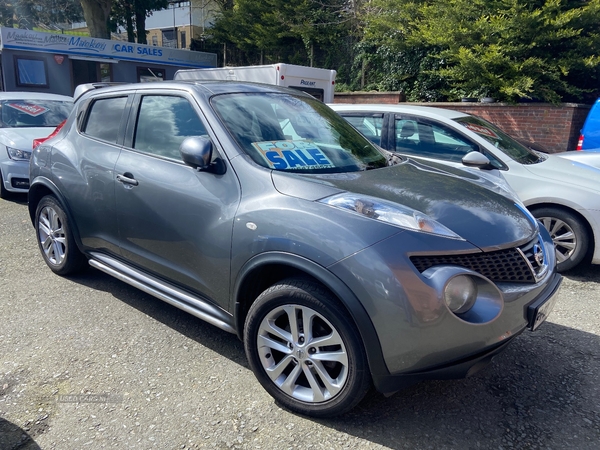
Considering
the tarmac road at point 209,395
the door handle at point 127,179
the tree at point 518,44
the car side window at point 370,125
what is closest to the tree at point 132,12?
the tree at point 518,44

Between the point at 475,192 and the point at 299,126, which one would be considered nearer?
the point at 475,192

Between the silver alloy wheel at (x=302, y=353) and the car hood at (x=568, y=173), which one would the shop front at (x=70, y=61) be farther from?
the silver alloy wheel at (x=302, y=353)

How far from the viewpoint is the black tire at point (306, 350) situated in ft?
7.98

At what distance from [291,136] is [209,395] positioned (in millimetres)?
1709

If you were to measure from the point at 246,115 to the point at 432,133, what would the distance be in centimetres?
289

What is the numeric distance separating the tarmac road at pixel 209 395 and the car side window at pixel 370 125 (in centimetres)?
275

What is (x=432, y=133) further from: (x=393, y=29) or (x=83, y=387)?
(x=393, y=29)

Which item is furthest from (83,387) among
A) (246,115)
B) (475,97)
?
(475,97)

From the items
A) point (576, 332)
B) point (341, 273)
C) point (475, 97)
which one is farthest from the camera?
point (475, 97)

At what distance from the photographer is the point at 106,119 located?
13.2 ft

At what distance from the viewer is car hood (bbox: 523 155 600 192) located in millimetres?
4867

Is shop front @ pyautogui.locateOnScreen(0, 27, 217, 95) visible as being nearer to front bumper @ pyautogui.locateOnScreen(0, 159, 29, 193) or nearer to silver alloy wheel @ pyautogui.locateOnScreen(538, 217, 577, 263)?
front bumper @ pyautogui.locateOnScreen(0, 159, 29, 193)

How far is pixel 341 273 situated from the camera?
93.0 inches

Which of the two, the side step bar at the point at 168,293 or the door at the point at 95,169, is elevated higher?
the door at the point at 95,169
